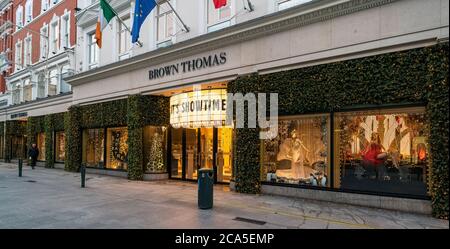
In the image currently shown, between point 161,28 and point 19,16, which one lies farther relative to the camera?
point 19,16

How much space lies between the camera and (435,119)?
8062 millimetres

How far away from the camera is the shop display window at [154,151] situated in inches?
640

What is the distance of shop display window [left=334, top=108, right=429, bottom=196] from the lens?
346 inches

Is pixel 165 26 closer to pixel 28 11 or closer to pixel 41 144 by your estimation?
pixel 41 144

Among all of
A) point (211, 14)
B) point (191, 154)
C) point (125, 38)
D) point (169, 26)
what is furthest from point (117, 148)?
point (211, 14)

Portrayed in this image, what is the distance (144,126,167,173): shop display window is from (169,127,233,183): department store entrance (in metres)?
0.45

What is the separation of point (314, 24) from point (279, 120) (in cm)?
337

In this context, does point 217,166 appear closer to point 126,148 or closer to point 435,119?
point 126,148

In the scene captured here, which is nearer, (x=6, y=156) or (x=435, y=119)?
(x=435, y=119)

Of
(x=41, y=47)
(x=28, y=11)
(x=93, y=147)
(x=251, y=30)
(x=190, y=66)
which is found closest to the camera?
(x=251, y=30)

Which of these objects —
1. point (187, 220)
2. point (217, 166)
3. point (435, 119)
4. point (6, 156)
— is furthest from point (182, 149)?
point (6, 156)

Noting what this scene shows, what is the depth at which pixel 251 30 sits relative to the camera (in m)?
11.8

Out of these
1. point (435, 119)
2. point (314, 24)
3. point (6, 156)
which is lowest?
point (6, 156)

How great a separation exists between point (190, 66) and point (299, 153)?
610 centimetres
